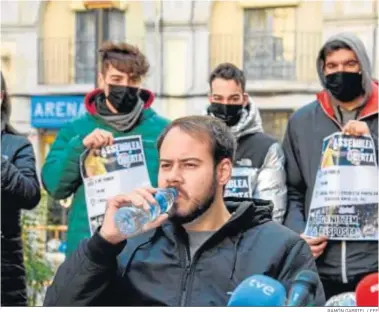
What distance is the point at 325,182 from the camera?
9.97ft

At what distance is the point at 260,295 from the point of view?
1.52m

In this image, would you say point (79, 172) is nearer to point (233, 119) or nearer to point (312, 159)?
point (233, 119)

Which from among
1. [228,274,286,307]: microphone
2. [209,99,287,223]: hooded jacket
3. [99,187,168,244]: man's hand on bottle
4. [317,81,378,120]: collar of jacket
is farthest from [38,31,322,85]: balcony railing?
[228,274,286,307]: microphone

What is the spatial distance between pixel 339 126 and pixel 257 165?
32cm

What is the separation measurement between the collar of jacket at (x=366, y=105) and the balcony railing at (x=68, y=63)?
7.11 meters

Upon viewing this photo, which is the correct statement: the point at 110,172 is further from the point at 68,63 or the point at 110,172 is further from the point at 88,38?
the point at 68,63

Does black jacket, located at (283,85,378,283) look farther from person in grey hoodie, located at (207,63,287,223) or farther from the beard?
the beard

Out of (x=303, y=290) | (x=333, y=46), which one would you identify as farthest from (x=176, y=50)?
(x=303, y=290)

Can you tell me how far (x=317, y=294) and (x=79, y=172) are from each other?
1.60 metres

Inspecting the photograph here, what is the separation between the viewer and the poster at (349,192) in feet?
9.87

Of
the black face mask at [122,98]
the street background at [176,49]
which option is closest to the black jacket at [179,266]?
the black face mask at [122,98]

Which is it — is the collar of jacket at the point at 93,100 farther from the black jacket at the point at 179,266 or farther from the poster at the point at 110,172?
the black jacket at the point at 179,266

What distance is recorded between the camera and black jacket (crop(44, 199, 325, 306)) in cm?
207

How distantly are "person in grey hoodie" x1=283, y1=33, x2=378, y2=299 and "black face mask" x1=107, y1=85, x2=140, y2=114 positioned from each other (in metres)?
0.63
